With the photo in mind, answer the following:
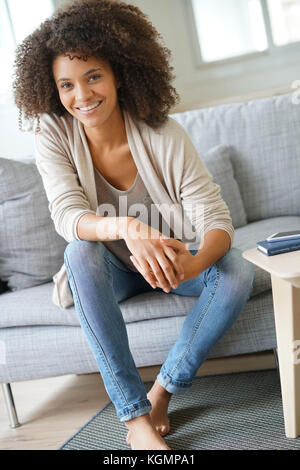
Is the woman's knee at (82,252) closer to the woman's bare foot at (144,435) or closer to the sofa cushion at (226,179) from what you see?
the woman's bare foot at (144,435)

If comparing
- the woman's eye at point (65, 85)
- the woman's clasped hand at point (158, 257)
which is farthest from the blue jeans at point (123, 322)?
the woman's eye at point (65, 85)

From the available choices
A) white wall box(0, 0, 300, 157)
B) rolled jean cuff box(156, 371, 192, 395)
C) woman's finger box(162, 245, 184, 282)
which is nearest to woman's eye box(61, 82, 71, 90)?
woman's finger box(162, 245, 184, 282)

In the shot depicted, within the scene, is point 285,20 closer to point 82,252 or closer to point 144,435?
point 82,252

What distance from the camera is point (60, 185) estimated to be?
1425 millimetres

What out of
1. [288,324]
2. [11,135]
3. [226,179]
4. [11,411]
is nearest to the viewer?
[288,324]

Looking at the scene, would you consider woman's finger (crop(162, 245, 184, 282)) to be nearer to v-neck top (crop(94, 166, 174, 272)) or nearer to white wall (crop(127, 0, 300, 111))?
v-neck top (crop(94, 166, 174, 272))

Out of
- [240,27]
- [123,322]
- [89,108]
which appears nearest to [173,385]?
[123,322]

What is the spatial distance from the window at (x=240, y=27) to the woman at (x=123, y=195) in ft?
7.45

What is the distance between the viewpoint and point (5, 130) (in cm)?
275

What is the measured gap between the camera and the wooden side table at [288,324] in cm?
113

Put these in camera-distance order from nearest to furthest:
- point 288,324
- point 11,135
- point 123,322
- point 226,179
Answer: point 288,324, point 123,322, point 226,179, point 11,135

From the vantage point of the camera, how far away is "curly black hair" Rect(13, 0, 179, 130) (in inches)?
53.6

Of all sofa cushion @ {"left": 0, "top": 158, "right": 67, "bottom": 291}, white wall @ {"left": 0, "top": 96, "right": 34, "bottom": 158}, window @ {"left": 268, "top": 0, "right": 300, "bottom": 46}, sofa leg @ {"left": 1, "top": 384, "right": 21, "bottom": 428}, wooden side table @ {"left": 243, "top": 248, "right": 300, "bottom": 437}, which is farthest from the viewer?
window @ {"left": 268, "top": 0, "right": 300, "bottom": 46}

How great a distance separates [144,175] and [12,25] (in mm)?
1774
